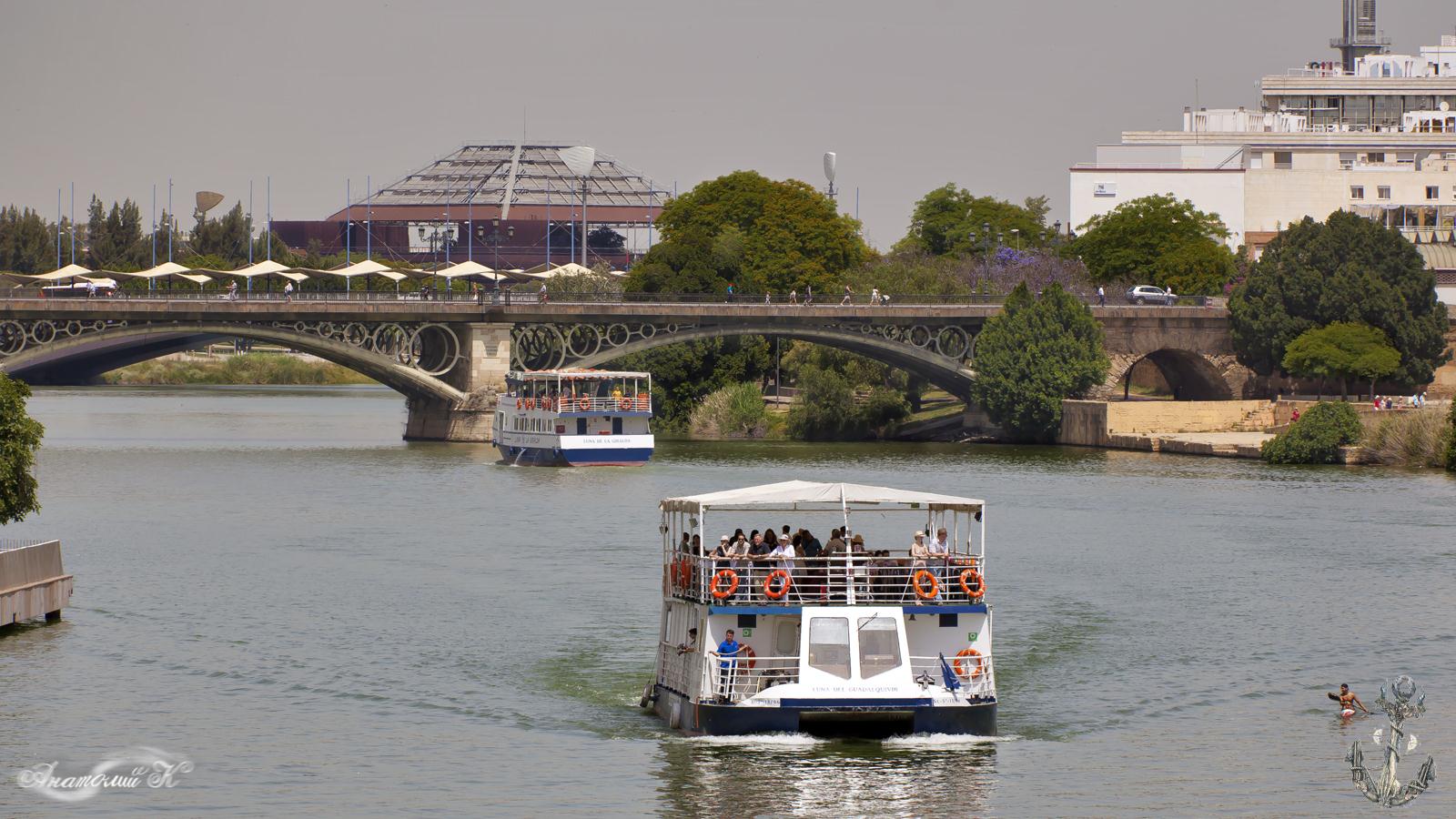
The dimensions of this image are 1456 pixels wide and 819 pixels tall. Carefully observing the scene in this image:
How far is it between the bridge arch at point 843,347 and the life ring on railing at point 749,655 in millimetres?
87525

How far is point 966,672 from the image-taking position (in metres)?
42.0

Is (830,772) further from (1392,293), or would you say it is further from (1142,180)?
(1142,180)

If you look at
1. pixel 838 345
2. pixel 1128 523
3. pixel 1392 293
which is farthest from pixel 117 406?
pixel 1128 523

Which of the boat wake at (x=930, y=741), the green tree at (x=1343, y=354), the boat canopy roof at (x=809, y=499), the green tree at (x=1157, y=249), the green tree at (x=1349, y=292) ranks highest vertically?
the green tree at (x=1157, y=249)

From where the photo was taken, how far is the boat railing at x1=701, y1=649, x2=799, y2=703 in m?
41.3

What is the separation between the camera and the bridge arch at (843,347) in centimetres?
13000

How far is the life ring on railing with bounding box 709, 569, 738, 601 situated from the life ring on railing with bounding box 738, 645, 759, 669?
103cm

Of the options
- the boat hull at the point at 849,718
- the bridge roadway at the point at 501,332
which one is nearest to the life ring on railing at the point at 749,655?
the boat hull at the point at 849,718

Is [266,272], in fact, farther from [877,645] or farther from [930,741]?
[930,741]

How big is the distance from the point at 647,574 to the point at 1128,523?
22.9m

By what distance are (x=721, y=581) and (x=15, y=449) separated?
2178cm

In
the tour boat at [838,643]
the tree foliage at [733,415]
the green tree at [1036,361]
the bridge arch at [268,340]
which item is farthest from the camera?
the tree foliage at [733,415]

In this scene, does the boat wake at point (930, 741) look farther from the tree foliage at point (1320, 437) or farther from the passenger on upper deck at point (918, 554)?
the tree foliage at point (1320, 437)

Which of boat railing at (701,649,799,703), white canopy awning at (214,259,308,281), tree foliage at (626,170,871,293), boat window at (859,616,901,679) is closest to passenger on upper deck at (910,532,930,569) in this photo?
boat window at (859,616,901,679)
